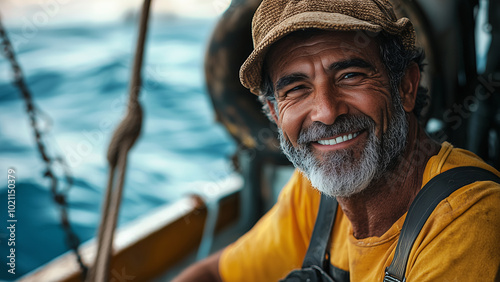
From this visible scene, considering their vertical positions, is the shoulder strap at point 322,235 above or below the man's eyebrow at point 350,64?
below

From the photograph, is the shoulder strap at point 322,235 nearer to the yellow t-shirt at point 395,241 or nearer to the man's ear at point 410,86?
the yellow t-shirt at point 395,241

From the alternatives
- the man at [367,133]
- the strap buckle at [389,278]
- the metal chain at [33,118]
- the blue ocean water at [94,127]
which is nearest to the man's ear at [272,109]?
the man at [367,133]

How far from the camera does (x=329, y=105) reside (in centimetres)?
70

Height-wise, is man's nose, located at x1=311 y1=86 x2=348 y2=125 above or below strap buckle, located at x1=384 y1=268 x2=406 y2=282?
above

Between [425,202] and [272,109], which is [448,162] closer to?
[425,202]

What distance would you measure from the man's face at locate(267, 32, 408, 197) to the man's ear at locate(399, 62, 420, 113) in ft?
0.12

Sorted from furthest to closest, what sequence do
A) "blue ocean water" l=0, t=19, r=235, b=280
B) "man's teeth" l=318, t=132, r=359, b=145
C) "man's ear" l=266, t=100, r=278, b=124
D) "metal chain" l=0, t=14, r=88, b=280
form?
"blue ocean water" l=0, t=19, r=235, b=280 < "metal chain" l=0, t=14, r=88, b=280 < "man's ear" l=266, t=100, r=278, b=124 < "man's teeth" l=318, t=132, r=359, b=145

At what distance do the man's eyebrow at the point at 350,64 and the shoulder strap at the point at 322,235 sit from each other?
0.34m

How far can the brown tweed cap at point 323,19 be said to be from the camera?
66 centimetres

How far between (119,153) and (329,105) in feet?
1.23

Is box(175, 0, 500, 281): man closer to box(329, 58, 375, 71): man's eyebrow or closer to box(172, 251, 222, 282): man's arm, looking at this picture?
box(329, 58, 375, 71): man's eyebrow

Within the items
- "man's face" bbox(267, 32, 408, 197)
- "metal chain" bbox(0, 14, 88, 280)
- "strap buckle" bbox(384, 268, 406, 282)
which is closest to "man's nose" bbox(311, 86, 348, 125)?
"man's face" bbox(267, 32, 408, 197)

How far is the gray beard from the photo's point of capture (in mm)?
717

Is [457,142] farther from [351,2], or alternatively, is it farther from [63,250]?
[63,250]
